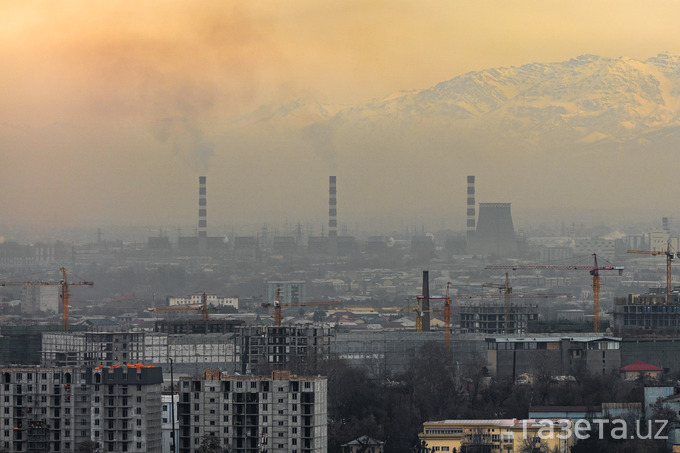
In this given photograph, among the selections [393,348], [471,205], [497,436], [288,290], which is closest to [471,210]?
[471,205]

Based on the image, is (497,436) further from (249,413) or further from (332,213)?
(332,213)

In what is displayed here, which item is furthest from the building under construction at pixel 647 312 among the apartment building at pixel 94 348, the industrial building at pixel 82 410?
the industrial building at pixel 82 410

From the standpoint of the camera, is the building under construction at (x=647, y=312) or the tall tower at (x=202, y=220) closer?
the building under construction at (x=647, y=312)

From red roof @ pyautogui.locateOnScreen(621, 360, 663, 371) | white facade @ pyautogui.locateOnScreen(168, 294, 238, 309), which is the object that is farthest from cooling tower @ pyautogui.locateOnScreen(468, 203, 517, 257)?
red roof @ pyautogui.locateOnScreen(621, 360, 663, 371)

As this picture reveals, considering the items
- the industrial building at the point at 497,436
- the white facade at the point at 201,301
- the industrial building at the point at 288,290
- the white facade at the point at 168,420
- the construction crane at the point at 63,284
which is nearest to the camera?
the white facade at the point at 168,420

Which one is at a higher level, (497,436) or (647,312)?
(647,312)

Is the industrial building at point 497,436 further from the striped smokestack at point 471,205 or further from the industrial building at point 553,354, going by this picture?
the striped smokestack at point 471,205
